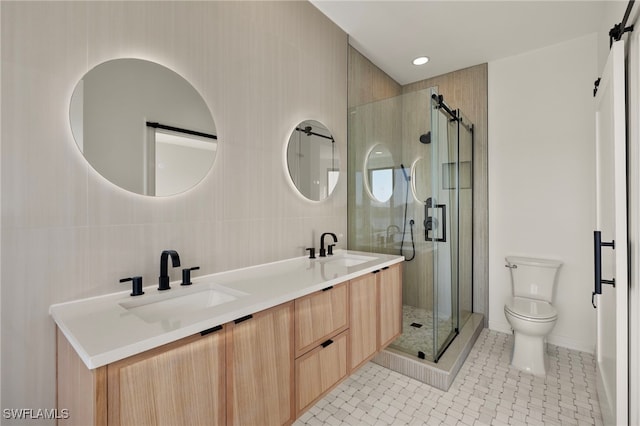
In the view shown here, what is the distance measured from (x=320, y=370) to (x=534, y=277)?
2.30m

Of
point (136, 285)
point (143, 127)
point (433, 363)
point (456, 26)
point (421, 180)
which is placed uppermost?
point (456, 26)

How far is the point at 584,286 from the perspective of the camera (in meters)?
2.65

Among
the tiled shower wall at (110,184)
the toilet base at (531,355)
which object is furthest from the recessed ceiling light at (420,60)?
the toilet base at (531,355)

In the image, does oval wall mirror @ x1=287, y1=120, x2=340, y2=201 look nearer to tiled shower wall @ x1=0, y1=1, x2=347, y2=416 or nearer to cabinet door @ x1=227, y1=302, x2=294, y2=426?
tiled shower wall @ x1=0, y1=1, x2=347, y2=416

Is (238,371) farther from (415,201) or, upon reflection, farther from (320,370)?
(415,201)

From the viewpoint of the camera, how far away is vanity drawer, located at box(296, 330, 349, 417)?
142 centimetres

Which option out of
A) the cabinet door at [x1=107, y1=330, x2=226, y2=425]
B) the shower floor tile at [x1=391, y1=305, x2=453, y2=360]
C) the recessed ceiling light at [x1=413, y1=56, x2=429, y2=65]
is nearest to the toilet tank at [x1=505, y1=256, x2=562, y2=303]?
the shower floor tile at [x1=391, y1=305, x2=453, y2=360]

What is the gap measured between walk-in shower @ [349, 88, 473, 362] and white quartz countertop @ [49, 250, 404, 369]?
711 mm

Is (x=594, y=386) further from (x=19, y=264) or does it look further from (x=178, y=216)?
(x=19, y=264)

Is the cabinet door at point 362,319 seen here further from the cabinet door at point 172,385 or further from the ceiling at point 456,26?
the ceiling at point 456,26

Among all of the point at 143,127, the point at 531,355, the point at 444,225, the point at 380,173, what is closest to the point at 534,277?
the point at 531,355

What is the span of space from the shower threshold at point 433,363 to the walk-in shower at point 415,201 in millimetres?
54

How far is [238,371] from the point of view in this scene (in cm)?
112

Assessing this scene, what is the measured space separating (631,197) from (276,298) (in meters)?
1.63
